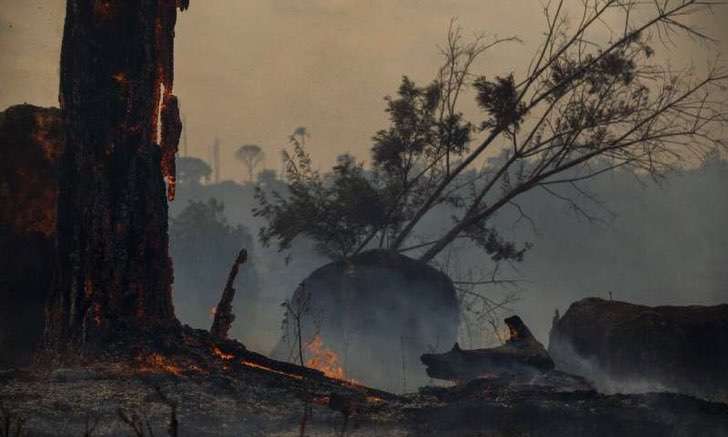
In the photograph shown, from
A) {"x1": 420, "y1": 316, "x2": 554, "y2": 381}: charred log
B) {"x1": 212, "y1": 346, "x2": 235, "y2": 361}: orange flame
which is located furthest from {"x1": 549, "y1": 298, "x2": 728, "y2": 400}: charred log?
{"x1": 212, "y1": 346, "x2": 235, "y2": 361}: orange flame

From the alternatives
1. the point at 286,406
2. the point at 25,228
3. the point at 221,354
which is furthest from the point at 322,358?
the point at 286,406

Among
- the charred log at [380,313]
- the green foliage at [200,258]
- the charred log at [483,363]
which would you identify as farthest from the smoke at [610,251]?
the charred log at [483,363]

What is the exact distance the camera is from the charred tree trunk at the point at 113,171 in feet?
31.0

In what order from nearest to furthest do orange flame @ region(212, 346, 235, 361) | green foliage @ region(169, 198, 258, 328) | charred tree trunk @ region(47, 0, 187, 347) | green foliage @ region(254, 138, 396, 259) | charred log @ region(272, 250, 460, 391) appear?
orange flame @ region(212, 346, 235, 361)
charred tree trunk @ region(47, 0, 187, 347)
charred log @ region(272, 250, 460, 391)
green foliage @ region(254, 138, 396, 259)
green foliage @ region(169, 198, 258, 328)

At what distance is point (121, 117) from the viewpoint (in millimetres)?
9805

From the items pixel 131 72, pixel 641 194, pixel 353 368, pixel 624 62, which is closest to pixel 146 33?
pixel 131 72

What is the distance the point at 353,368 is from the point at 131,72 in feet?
27.8

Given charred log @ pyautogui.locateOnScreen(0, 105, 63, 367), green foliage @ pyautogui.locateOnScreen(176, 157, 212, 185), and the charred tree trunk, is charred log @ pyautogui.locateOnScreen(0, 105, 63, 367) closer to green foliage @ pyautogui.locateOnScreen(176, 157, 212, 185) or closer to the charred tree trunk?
A: the charred tree trunk

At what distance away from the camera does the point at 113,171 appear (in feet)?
31.6

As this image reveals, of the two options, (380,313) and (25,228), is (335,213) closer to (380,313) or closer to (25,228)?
(380,313)

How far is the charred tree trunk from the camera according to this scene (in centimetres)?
944

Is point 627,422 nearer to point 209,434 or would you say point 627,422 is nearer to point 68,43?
point 209,434

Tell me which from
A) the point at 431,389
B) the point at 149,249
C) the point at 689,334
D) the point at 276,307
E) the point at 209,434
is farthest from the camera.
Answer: the point at 276,307

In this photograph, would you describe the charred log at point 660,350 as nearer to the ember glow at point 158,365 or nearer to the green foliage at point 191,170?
the ember glow at point 158,365
